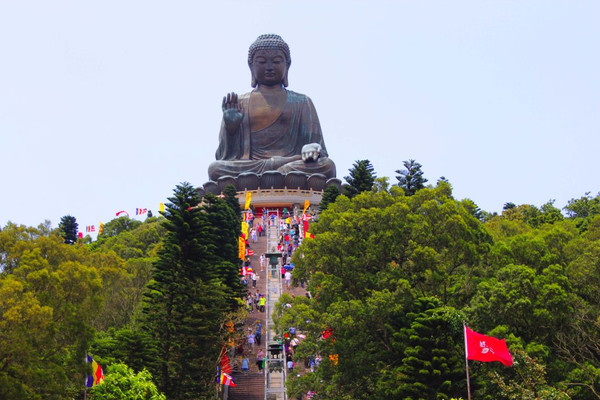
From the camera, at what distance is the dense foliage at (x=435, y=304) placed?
1585cm

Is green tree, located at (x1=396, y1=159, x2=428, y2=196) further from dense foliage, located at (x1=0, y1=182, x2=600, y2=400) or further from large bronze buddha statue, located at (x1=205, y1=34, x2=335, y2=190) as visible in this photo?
large bronze buddha statue, located at (x1=205, y1=34, x2=335, y2=190)


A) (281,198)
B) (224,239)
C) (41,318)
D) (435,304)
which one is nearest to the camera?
(41,318)

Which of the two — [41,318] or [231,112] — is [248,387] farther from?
[231,112]

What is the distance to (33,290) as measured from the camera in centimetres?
1505

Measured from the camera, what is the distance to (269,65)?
4594 centimetres

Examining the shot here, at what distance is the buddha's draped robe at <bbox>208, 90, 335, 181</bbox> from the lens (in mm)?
43844

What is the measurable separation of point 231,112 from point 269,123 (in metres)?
2.99

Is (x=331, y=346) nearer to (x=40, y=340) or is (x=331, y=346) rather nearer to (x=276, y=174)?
(x=40, y=340)

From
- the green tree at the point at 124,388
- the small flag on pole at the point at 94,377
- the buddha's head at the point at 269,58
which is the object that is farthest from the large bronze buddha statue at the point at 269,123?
the small flag on pole at the point at 94,377

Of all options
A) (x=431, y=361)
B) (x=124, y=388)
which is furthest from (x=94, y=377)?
(x=431, y=361)

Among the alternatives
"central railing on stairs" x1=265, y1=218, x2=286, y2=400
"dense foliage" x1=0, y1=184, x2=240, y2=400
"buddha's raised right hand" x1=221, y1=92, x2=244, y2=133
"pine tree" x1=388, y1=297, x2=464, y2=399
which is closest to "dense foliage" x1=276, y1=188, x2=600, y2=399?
"pine tree" x1=388, y1=297, x2=464, y2=399

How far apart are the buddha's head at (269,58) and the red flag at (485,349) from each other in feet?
108

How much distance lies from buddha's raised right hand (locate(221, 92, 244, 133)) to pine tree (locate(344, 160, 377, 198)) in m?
15.3

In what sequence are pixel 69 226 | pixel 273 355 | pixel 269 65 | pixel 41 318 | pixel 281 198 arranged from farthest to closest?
pixel 269 65 < pixel 281 198 < pixel 69 226 < pixel 273 355 < pixel 41 318
